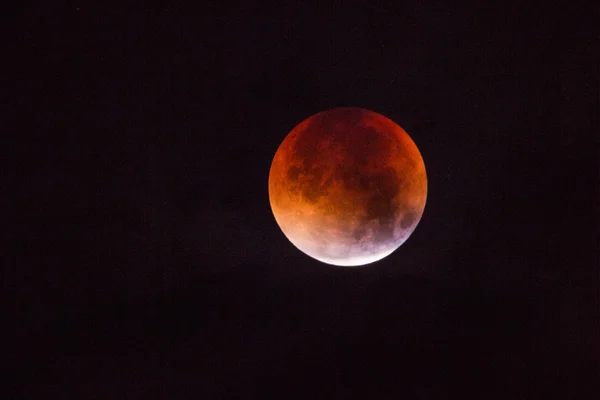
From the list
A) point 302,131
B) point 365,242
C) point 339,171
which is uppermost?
point 302,131

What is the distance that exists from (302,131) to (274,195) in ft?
2.58

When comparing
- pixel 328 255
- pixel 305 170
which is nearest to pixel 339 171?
pixel 305 170

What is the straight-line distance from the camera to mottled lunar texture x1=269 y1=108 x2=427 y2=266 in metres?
4.14

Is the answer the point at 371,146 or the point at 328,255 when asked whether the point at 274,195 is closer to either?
the point at 328,255

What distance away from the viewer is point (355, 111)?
4.46m

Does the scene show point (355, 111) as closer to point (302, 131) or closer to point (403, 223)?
point (302, 131)

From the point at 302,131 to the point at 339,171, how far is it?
73 centimetres

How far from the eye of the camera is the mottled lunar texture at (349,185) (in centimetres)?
414

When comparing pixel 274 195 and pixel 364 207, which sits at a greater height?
pixel 274 195

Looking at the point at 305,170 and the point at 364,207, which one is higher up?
the point at 305,170

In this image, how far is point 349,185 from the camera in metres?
4.13

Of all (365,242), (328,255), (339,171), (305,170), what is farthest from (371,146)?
(328,255)

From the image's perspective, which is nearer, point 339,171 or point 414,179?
point 339,171

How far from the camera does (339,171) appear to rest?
13.5ft
